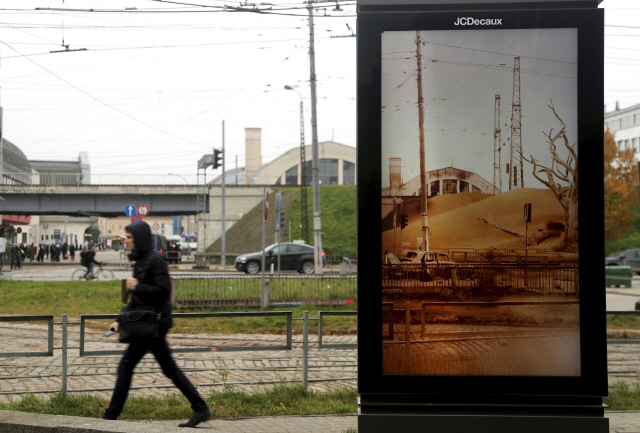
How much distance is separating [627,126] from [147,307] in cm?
7946

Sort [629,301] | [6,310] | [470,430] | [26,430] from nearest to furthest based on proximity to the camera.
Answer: [470,430]
[26,430]
[6,310]
[629,301]

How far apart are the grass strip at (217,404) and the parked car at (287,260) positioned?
22811mm

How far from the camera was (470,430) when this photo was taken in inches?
158

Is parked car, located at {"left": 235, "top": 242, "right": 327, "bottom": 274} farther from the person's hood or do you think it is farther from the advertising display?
the advertising display

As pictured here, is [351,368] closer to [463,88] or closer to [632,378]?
[632,378]

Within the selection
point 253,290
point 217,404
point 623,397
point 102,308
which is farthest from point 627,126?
point 217,404

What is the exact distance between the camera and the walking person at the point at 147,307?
17.2 feet

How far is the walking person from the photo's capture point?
5234 mm

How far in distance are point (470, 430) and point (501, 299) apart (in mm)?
821

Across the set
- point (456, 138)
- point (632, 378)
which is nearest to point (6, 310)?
point (632, 378)

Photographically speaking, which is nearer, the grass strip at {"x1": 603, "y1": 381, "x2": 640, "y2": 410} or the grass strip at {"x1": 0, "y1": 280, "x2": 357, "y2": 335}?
the grass strip at {"x1": 603, "y1": 381, "x2": 640, "y2": 410}

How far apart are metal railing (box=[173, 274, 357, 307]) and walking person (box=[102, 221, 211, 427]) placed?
1014 cm

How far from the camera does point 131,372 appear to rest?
5.32m

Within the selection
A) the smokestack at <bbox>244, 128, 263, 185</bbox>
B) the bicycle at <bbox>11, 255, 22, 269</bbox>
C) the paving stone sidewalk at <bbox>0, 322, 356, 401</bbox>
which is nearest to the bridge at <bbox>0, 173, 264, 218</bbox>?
the bicycle at <bbox>11, 255, 22, 269</bbox>
